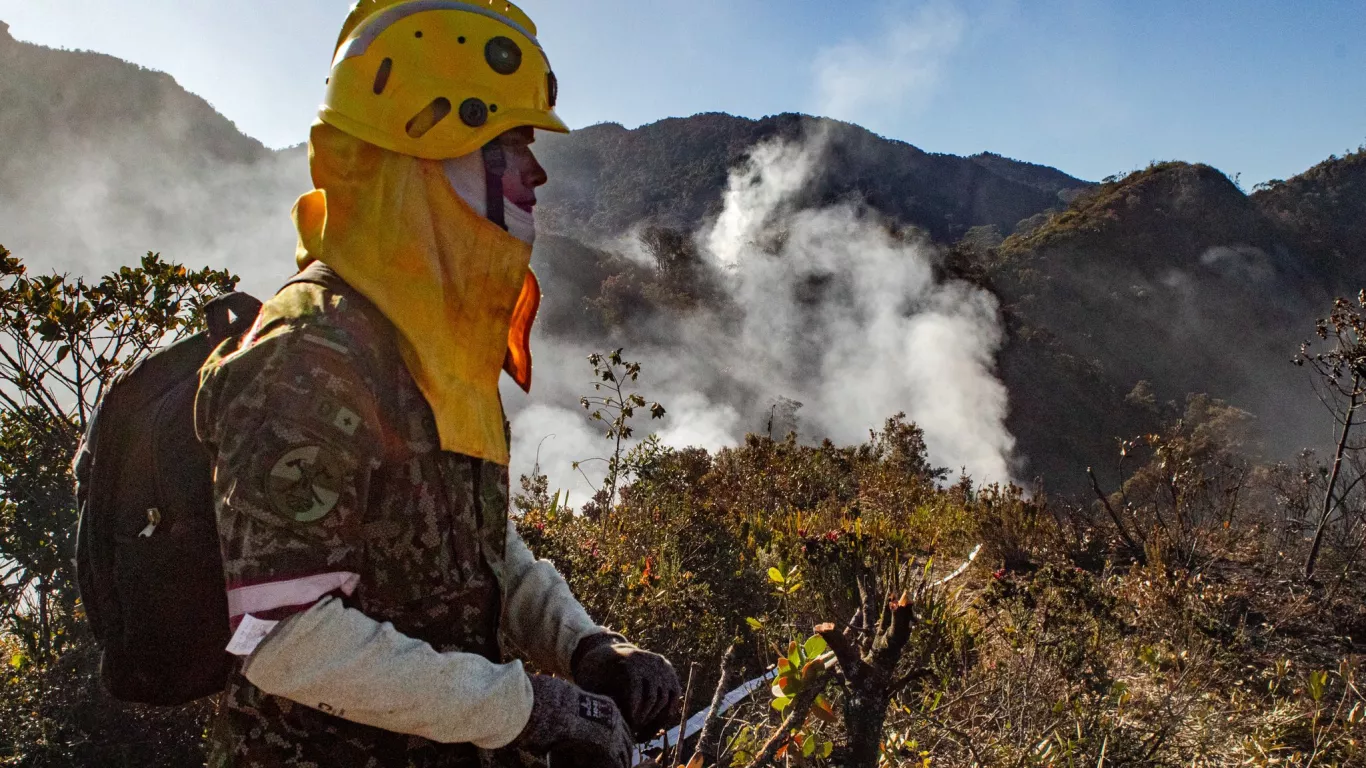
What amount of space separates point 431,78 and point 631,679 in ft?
3.35

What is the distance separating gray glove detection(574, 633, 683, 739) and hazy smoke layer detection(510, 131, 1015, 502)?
62.6ft

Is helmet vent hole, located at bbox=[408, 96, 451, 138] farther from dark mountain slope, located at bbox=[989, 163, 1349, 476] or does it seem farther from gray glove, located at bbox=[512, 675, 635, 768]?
dark mountain slope, located at bbox=[989, 163, 1349, 476]

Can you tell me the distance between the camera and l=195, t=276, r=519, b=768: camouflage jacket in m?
0.83

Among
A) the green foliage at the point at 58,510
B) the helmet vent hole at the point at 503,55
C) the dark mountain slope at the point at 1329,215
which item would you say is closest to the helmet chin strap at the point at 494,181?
the helmet vent hole at the point at 503,55

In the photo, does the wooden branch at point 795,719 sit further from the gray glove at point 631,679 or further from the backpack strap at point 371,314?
the backpack strap at point 371,314

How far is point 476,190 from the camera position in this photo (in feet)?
3.84

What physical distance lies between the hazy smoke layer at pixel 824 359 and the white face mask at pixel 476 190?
1924 cm

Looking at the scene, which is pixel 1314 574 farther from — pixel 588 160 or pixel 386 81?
pixel 588 160

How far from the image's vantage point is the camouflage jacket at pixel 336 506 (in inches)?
32.8

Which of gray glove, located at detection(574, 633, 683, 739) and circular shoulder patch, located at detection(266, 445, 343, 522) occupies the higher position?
circular shoulder patch, located at detection(266, 445, 343, 522)

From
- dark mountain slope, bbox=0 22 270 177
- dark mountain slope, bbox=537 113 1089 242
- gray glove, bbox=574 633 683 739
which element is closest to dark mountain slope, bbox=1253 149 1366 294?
dark mountain slope, bbox=537 113 1089 242

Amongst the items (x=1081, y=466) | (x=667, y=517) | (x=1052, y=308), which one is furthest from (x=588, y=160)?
(x=667, y=517)

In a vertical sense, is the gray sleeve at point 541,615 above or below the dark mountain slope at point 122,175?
below

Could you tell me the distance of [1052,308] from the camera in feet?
114
